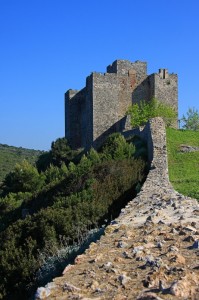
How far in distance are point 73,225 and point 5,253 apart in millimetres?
1729

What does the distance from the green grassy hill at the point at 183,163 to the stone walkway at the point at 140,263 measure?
607 cm

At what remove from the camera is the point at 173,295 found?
432cm

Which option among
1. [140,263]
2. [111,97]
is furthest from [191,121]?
[140,263]

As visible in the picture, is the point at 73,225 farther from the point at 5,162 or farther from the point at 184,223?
the point at 5,162

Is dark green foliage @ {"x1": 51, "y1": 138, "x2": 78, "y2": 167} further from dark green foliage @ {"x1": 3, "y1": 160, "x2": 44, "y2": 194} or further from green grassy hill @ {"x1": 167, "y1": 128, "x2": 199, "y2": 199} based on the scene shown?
green grassy hill @ {"x1": 167, "y1": 128, "x2": 199, "y2": 199}

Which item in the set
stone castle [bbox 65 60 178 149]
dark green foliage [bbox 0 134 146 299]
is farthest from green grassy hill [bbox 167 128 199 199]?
stone castle [bbox 65 60 178 149]

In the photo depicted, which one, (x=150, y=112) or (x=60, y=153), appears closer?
(x=150, y=112)

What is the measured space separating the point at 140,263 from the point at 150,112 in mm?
29698

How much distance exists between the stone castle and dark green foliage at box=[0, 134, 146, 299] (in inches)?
645

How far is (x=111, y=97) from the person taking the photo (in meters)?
36.8

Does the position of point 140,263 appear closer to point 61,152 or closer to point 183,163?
point 183,163

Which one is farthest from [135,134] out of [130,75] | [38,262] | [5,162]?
[5,162]

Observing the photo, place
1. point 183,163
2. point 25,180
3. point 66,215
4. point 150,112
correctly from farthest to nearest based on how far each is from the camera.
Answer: point 150,112
point 25,180
point 183,163
point 66,215

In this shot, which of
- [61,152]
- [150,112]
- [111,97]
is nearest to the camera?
[150,112]
